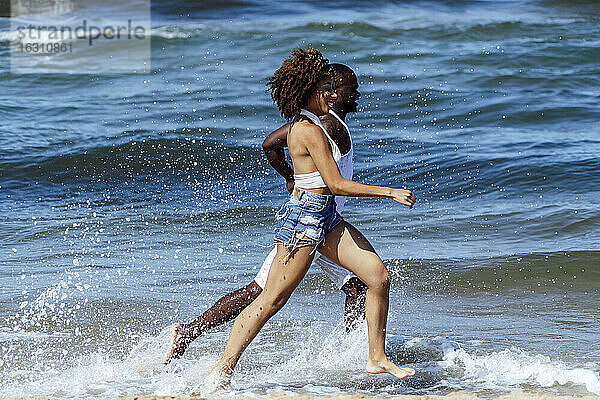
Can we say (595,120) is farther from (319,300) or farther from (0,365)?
(0,365)

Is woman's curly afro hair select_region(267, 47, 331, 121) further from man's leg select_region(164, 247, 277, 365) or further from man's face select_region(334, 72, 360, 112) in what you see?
man's leg select_region(164, 247, 277, 365)

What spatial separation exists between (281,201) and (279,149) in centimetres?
426

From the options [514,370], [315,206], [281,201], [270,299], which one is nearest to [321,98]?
[315,206]

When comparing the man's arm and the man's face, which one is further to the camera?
the man's arm

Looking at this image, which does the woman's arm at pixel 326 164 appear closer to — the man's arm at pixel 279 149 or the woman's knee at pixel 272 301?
the man's arm at pixel 279 149

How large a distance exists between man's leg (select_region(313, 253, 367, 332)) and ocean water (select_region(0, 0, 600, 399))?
147 millimetres

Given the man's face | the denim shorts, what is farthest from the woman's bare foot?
the man's face

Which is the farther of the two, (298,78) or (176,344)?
(176,344)

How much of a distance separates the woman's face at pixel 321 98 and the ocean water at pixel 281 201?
4.80ft

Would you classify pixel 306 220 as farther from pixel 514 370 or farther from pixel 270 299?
pixel 514 370

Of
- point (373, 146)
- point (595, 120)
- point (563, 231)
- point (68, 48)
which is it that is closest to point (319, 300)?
point (563, 231)

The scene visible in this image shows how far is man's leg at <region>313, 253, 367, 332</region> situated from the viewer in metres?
4.89


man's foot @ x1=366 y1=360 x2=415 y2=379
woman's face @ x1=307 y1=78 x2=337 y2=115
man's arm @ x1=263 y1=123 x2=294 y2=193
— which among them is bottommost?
man's foot @ x1=366 y1=360 x2=415 y2=379

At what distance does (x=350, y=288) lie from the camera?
495 cm
